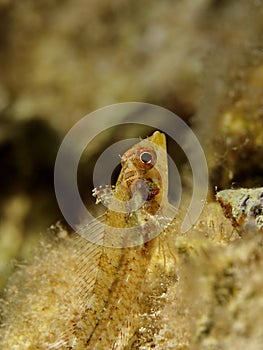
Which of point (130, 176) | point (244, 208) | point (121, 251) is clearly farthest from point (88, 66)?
point (244, 208)

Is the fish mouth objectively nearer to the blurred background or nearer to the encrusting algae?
the encrusting algae

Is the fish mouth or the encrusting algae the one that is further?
the fish mouth

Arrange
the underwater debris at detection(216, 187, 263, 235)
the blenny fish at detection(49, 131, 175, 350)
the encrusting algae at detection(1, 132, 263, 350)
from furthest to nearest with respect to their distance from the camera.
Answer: the blenny fish at detection(49, 131, 175, 350), the underwater debris at detection(216, 187, 263, 235), the encrusting algae at detection(1, 132, 263, 350)

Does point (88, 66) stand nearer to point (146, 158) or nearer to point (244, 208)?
point (146, 158)

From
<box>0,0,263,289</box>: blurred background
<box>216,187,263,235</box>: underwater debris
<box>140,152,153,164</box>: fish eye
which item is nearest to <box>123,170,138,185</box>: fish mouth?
<box>140,152,153,164</box>: fish eye

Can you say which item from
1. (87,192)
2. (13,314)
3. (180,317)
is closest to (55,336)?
(13,314)

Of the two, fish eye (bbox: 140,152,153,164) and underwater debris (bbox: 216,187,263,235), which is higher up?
fish eye (bbox: 140,152,153,164)

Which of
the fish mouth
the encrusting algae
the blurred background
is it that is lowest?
the encrusting algae

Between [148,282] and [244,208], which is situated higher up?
[244,208]
